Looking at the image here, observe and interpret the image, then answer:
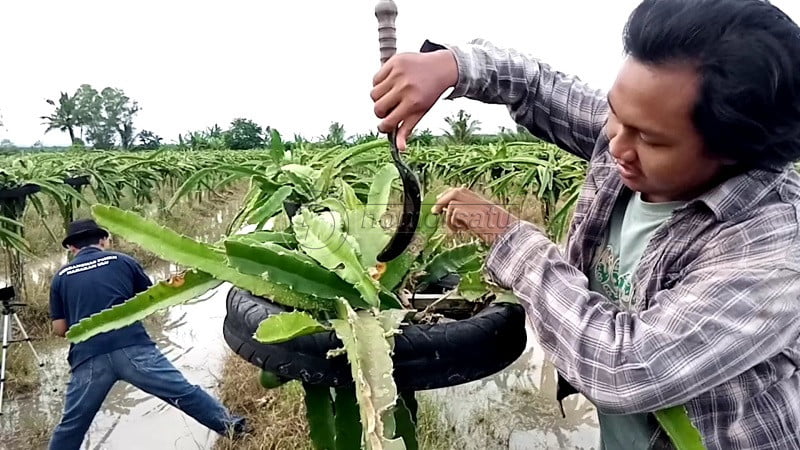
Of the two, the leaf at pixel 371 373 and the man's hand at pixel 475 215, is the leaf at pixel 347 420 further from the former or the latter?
the man's hand at pixel 475 215

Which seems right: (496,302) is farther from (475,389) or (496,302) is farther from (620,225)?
(475,389)

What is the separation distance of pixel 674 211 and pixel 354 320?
30 cm

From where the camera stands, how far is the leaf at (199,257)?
532 mm

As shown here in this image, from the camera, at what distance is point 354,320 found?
48cm

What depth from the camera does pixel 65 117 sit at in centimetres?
3231

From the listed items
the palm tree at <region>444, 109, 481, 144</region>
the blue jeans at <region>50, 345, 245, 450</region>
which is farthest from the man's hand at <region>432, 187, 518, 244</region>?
the palm tree at <region>444, 109, 481, 144</region>

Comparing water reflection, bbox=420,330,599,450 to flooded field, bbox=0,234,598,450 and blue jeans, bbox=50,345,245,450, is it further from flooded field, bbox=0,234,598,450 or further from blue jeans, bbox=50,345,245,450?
blue jeans, bbox=50,345,245,450

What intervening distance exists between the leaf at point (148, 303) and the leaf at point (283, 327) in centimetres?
11

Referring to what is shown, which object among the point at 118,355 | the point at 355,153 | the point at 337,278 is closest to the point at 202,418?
the point at 118,355

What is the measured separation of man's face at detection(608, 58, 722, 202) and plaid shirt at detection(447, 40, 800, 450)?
1.4 inches

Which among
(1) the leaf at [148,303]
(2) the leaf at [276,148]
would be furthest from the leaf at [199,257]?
(2) the leaf at [276,148]

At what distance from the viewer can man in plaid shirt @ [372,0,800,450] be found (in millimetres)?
435

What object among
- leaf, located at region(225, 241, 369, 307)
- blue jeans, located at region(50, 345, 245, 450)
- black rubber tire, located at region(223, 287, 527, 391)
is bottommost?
blue jeans, located at region(50, 345, 245, 450)

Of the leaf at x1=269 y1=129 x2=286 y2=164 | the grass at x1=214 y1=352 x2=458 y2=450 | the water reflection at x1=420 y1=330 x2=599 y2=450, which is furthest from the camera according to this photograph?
the water reflection at x1=420 y1=330 x2=599 y2=450
